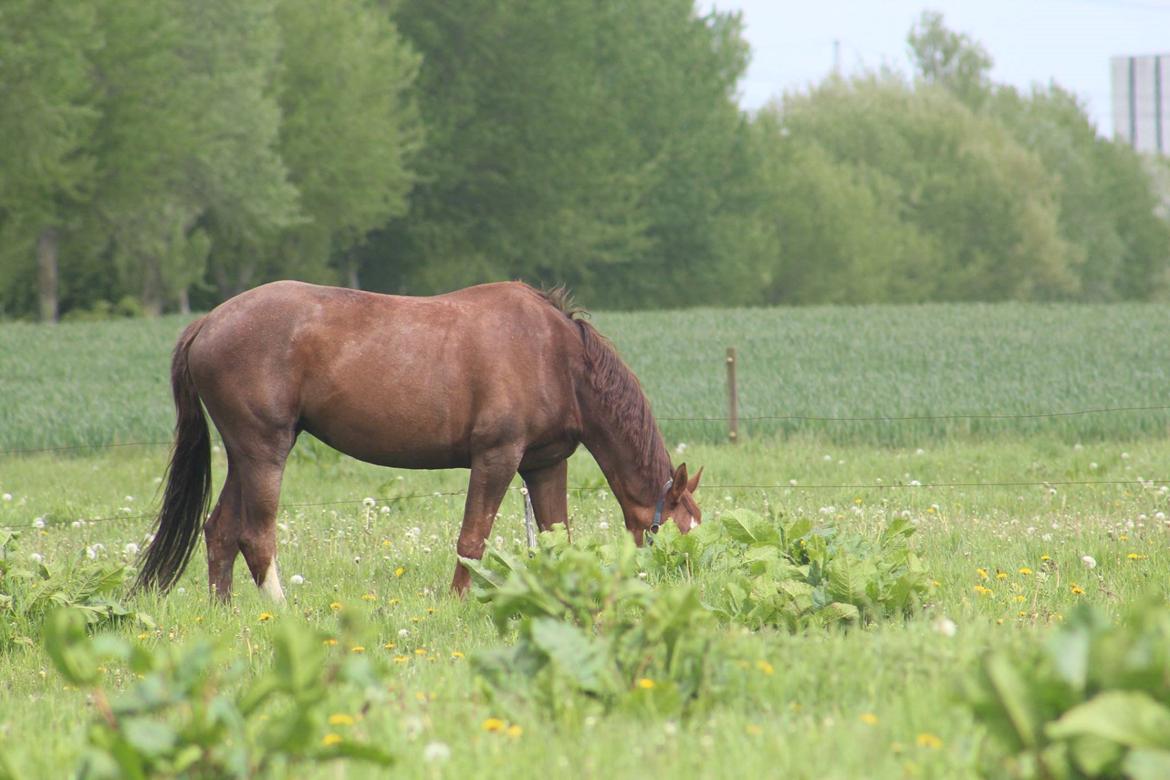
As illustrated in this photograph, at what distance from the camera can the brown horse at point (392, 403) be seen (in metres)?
6.92

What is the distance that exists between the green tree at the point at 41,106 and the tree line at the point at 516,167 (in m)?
0.07

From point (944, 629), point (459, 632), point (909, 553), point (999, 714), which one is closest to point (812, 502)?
point (909, 553)

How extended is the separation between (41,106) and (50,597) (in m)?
26.3

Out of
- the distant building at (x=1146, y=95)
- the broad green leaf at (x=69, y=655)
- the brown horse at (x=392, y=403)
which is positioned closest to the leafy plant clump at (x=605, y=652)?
the broad green leaf at (x=69, y=655)

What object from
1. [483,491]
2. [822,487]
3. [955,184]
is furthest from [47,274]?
[955,184]

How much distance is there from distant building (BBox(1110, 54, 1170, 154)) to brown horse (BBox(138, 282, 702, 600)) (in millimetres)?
151521

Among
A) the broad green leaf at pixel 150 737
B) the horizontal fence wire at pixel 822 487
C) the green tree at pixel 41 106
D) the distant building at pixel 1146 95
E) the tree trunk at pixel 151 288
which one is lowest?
the horizontal fence wire at pixel 822 487

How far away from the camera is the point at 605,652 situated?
Answer: 352 cm

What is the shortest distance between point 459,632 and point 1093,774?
11.6 ft

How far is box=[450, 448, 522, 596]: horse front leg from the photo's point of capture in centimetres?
702

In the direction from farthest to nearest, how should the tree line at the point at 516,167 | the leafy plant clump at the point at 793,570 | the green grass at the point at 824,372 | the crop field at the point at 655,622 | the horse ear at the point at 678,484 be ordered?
1. the tree line at the point at 516,167
2. the green grass at the point at 824,372
3. the horse ear at the point at 678,484
4. the leafy plant clump at the point at 793,570
5. the crop field at the point at 655,622

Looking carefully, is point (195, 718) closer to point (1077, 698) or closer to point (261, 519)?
point (1077, 698)

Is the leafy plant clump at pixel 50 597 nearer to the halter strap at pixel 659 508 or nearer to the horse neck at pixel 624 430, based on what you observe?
the horse neck at pixel 624 430

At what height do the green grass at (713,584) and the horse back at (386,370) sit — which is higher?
the horse back at (386,370)
